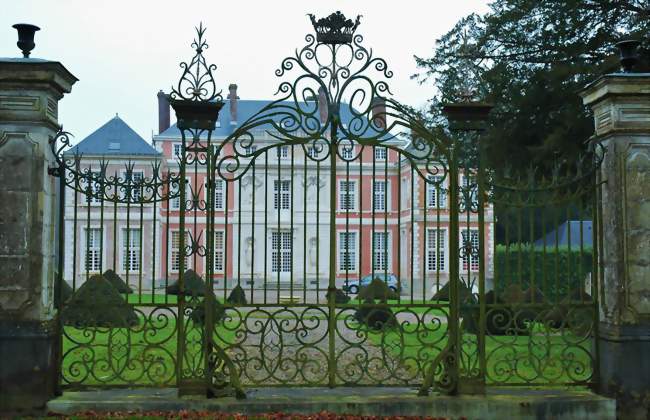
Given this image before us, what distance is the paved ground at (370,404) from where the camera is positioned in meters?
5.32

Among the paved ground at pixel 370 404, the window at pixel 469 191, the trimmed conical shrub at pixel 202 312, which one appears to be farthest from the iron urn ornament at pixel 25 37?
the window at pixel 469 191

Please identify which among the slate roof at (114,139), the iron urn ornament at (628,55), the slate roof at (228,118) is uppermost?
the slate roof at (228,118)

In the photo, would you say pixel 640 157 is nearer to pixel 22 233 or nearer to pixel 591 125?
pixel 591 125

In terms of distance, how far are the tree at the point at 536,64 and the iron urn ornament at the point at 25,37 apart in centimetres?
519

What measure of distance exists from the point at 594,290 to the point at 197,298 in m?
3.35

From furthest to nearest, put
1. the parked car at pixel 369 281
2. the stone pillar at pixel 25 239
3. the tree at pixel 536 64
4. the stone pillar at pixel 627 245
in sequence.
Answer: the tree at pixel 536 64
the parked car at pixel 369 281
the stone pillar at pixel 627 245
the stone pillar at pixel 25 239

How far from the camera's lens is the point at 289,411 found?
5328mm

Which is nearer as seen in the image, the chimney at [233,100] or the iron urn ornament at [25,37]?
the iron urn ornament at [25,37]

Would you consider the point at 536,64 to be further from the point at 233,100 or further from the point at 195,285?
the point at 233,100

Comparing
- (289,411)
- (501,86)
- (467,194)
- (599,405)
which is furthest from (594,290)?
(501,86)

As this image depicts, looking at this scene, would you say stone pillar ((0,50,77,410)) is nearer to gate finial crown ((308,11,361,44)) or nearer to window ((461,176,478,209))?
gate finial crown ((308,11,361,44))

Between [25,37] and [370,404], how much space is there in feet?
12.9

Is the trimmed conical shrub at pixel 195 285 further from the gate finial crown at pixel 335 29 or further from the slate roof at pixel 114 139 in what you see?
the slate roof at pixel 114 139

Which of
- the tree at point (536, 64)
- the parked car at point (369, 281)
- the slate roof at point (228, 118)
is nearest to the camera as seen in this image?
the parked car at point (369, 281)
